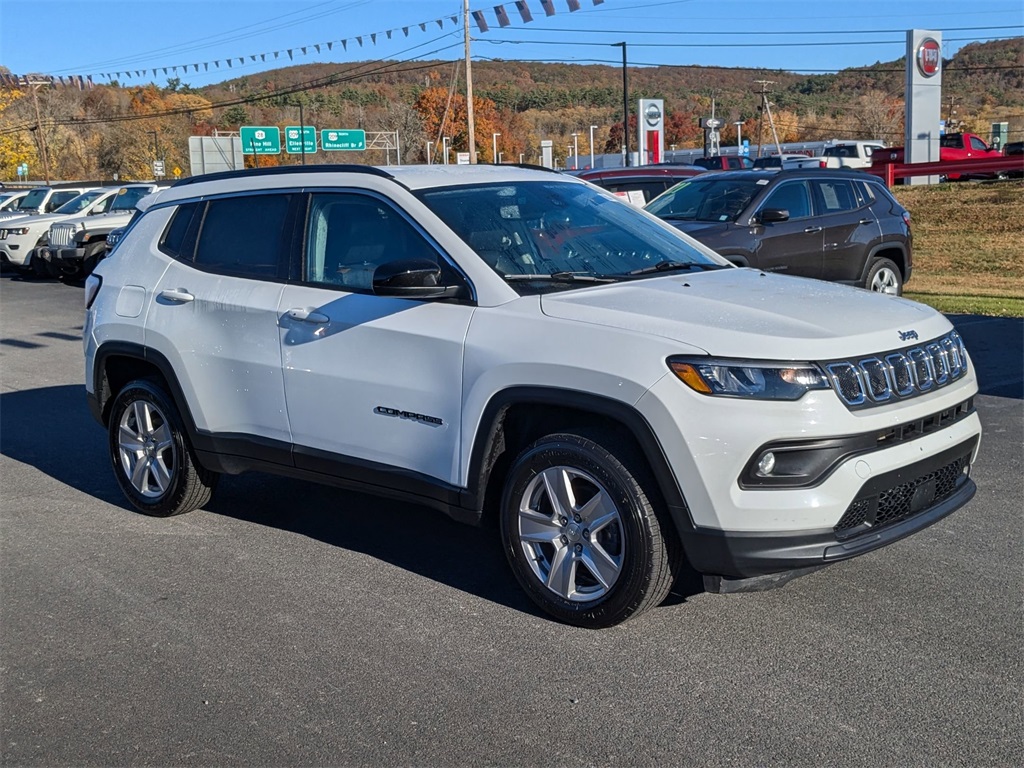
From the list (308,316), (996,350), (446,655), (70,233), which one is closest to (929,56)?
(70,233)

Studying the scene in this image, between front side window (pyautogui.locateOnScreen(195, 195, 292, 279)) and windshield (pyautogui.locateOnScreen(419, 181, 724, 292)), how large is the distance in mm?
907

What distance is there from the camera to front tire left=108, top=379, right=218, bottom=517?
6012mm

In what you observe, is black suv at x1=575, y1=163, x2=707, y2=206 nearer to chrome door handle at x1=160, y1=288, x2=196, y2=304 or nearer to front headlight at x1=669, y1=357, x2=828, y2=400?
chrome door handle at x1=160, y1=288, x2=196, y2=304

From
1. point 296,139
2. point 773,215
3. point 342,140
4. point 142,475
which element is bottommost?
point 142,475

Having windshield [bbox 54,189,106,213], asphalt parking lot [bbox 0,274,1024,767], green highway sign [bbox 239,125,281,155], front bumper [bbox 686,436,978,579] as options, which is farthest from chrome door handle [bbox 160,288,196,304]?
green highway sign [bbox 239,125,281,155]

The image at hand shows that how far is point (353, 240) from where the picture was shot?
5.27m

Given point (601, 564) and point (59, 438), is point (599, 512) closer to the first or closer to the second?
point (601, 564)

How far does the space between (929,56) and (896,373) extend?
36871 millimetres

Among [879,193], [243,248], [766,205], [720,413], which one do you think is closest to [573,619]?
[720,413]

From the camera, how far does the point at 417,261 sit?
15.5 feet

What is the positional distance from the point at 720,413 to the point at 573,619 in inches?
42.8

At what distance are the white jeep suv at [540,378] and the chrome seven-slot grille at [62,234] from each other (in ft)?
51.5

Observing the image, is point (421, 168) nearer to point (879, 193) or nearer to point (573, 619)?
point (573, 619)

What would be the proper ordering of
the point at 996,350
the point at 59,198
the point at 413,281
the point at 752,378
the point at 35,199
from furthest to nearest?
the point at 59,198 < the point at 35,199 < the point at 996,350 < the point at 413,281 < the point at 752,378
